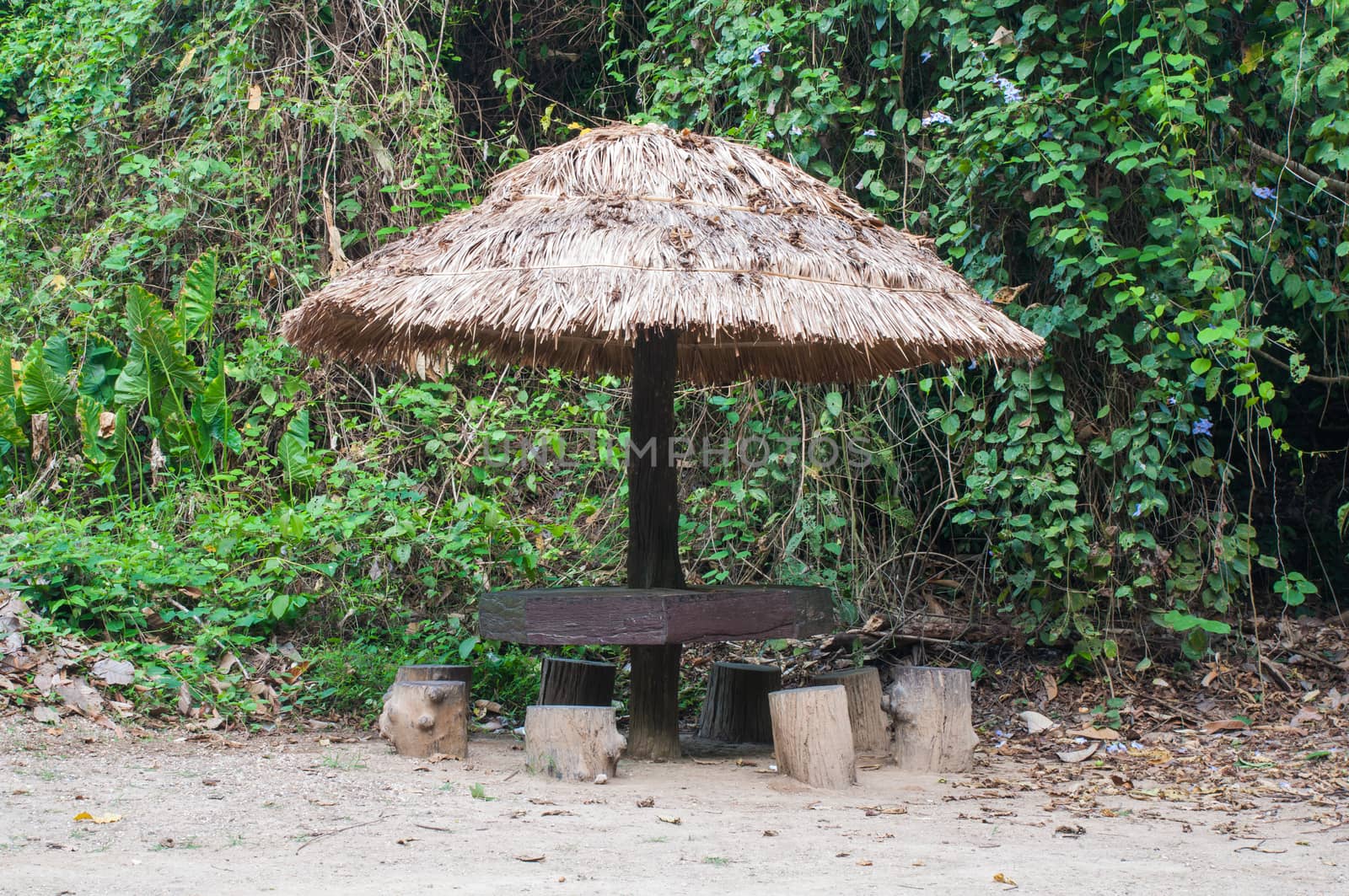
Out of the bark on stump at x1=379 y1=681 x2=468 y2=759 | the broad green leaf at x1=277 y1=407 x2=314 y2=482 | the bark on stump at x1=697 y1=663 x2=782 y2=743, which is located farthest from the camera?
the broad green leaf at x1=277 y1=407 x2=314 y2=482

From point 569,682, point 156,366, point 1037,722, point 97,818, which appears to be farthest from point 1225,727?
point 156,366

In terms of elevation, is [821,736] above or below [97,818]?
above

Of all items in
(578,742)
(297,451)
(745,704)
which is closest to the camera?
(578,742)

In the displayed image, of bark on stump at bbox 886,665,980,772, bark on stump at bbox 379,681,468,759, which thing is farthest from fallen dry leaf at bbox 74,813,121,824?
bark on stump at bbox 886,665,980,772

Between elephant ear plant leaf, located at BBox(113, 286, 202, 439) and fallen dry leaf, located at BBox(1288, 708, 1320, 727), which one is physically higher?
elephant ear plant leaf, located at BBox(113, 286, 202, 439)

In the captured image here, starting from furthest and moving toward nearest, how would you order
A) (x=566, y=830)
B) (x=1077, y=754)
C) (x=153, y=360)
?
(x=153, y=360)
(x=1077, y=754)
(x=566, y=830)

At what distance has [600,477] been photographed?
734 centimetres

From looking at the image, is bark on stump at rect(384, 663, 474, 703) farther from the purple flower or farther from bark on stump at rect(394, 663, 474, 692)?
the purple flower

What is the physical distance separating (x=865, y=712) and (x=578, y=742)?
1310 mm

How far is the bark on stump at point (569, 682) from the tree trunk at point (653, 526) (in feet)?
1.20

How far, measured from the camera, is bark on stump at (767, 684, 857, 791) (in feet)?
14.2

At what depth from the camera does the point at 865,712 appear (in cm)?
496

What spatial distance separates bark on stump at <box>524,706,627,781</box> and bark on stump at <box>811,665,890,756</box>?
3.50ft

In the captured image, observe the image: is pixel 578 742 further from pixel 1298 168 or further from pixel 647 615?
pixel 1298 168
